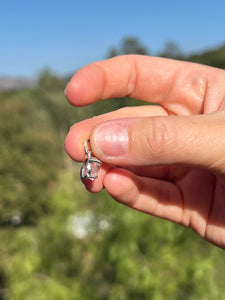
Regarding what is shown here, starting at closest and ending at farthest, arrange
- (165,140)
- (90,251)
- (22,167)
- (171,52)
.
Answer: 1. (165,140)
2. (90,251)
3. (22,167)
4. (171,52)

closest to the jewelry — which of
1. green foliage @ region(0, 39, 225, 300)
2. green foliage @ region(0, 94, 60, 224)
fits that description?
green foliage @ region(0, 39, 225, 300)

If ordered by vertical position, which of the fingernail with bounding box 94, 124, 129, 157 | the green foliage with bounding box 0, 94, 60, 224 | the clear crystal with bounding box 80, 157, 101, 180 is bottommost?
the green foliage with bounding box 0, 94, 60, 224

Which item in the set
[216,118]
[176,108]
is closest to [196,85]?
[176,108]

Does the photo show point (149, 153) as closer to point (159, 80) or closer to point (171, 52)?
point (159, 80)

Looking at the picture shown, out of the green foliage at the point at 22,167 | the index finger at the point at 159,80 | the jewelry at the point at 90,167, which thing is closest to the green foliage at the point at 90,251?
the green foliage at the point at 22,167

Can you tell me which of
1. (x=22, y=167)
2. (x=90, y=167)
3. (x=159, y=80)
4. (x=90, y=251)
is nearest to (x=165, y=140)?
(x=90, y=167)

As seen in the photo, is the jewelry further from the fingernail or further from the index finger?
the index finger
